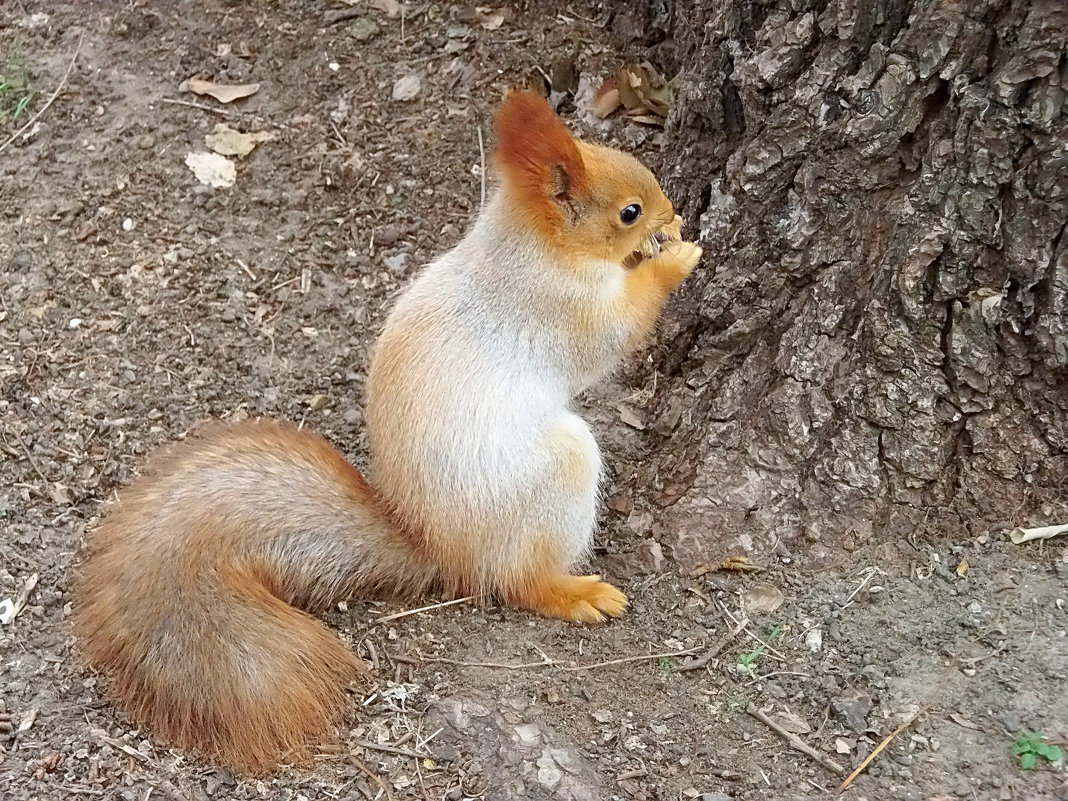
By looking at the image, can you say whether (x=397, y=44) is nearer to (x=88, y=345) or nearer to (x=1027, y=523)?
(x=88, y=345)

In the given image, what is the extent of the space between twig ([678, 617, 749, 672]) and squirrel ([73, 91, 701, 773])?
0.67 feet

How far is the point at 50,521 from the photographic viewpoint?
2.17 m

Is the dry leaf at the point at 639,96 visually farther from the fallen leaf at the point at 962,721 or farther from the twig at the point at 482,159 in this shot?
the fallen leaf at the point at 962,721

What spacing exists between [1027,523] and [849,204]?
667 mm

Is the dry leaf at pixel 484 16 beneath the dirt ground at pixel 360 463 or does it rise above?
above

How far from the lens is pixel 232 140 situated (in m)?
2.93

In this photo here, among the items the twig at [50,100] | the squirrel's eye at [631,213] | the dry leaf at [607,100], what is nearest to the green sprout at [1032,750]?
the squirrel's eye at [631,213]

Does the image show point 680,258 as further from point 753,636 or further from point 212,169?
point 212,169

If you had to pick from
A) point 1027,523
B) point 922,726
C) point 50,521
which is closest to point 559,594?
point 922,726

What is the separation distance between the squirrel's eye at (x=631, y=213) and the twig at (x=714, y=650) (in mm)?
807

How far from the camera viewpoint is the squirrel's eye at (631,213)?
6.78ft

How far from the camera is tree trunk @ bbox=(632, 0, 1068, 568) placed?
1.67 m

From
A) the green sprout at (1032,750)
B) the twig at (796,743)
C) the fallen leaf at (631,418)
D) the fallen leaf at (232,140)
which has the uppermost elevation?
the fallen leaf at (232,140)

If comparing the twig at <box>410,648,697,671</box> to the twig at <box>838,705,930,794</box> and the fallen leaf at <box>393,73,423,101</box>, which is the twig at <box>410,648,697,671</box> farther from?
the fallen leaf at <box>393,73,423,101</box>
